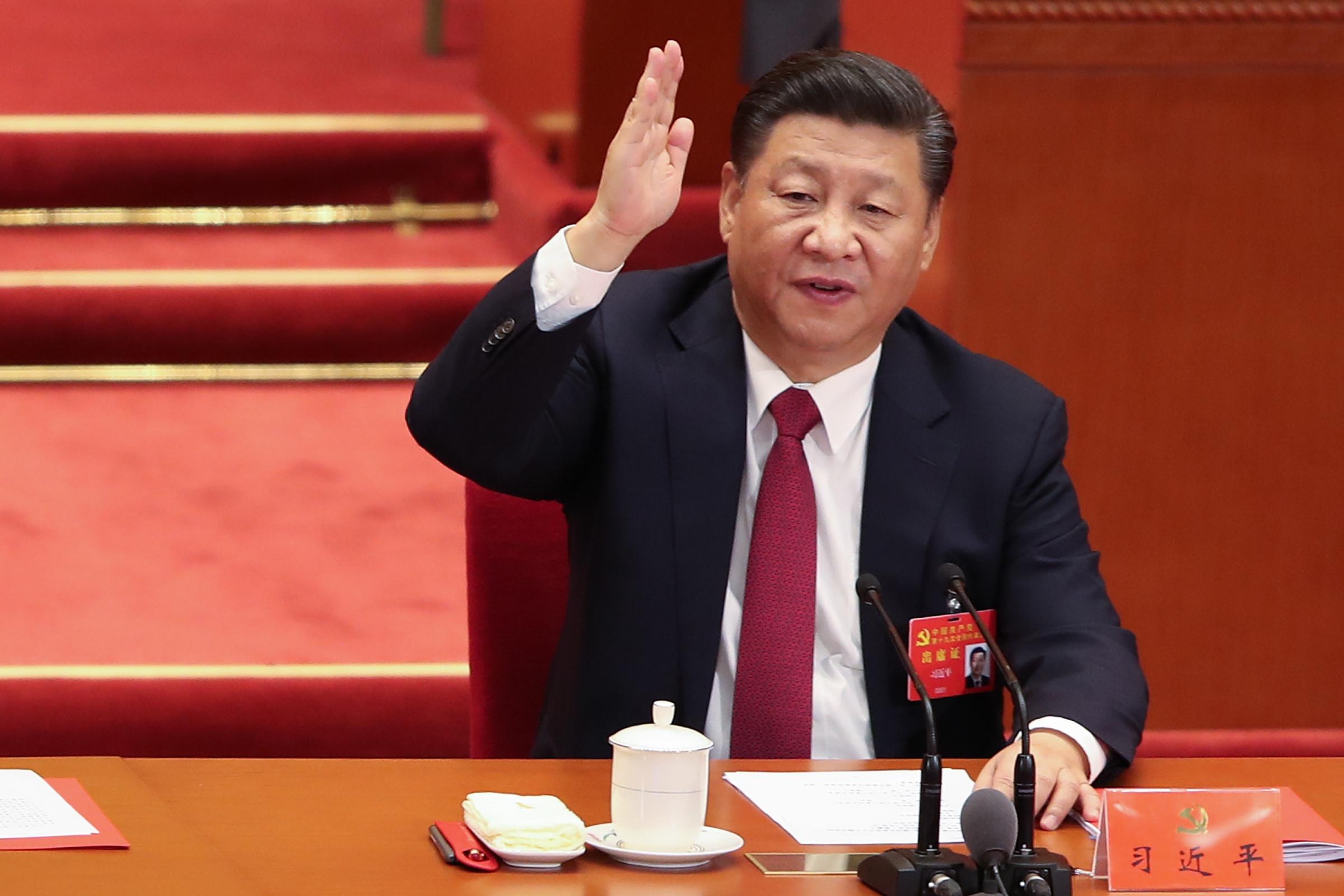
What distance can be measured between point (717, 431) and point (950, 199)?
4.64 ft

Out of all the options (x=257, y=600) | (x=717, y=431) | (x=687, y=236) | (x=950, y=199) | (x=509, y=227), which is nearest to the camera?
(x=717, y=431)

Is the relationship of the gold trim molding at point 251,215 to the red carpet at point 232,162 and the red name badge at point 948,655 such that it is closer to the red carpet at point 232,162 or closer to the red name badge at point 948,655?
the red carpet at point 232,162

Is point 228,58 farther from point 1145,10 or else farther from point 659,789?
point 659,789

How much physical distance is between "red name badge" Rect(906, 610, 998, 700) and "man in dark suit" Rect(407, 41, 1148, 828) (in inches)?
2.2

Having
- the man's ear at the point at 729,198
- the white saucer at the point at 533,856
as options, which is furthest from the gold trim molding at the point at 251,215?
the white saucer at the point at 533,856

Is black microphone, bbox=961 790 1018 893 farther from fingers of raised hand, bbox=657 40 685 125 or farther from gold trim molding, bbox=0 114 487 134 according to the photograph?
gold trim molding, bbox=0 114 487 134

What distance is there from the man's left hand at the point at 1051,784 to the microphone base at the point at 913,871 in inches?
8.5

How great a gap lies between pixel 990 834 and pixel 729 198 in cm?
83

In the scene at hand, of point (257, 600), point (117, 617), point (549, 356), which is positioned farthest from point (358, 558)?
point (549, 356)

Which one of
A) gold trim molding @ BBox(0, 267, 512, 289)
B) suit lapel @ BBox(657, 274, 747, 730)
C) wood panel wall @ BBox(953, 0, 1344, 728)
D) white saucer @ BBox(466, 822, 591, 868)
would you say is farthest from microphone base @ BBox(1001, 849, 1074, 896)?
gold trim molding @ BBox(0, 267, 512, 289)

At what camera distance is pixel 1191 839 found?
4.38ft

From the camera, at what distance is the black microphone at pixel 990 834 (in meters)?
1.26

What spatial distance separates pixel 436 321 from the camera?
3.76 metres

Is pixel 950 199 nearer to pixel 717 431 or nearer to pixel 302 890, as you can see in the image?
pixel 717 431
